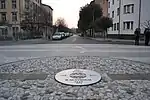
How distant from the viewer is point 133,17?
1465 inches

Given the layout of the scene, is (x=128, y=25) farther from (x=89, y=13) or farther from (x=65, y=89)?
(x=65, y=89)

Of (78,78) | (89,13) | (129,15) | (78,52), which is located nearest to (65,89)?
(78,78)

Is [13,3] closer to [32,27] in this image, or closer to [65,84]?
[32,27]

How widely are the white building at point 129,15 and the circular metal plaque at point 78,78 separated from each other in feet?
105

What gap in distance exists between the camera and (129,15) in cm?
3828

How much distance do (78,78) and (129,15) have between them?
1363 inches

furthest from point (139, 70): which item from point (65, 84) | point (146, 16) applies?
point (146, 16)

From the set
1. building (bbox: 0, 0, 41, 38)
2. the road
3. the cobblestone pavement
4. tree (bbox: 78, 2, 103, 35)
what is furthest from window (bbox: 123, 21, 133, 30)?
the cobblestone pavement

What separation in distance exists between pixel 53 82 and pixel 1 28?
4054 cm

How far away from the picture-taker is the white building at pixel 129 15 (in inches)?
1428

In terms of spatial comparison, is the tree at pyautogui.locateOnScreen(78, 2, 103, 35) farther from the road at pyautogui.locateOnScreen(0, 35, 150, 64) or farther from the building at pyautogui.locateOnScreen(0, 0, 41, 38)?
the road at pyautogui.locateOnScreen(0, 35, 150, 64)

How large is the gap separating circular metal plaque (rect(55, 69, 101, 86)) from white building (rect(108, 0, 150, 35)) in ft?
105

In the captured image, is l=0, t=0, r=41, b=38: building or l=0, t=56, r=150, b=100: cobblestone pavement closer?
l=0, t=56, r=150, b=100: cobblestone pavement

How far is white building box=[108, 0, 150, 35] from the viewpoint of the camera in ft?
→ 119
